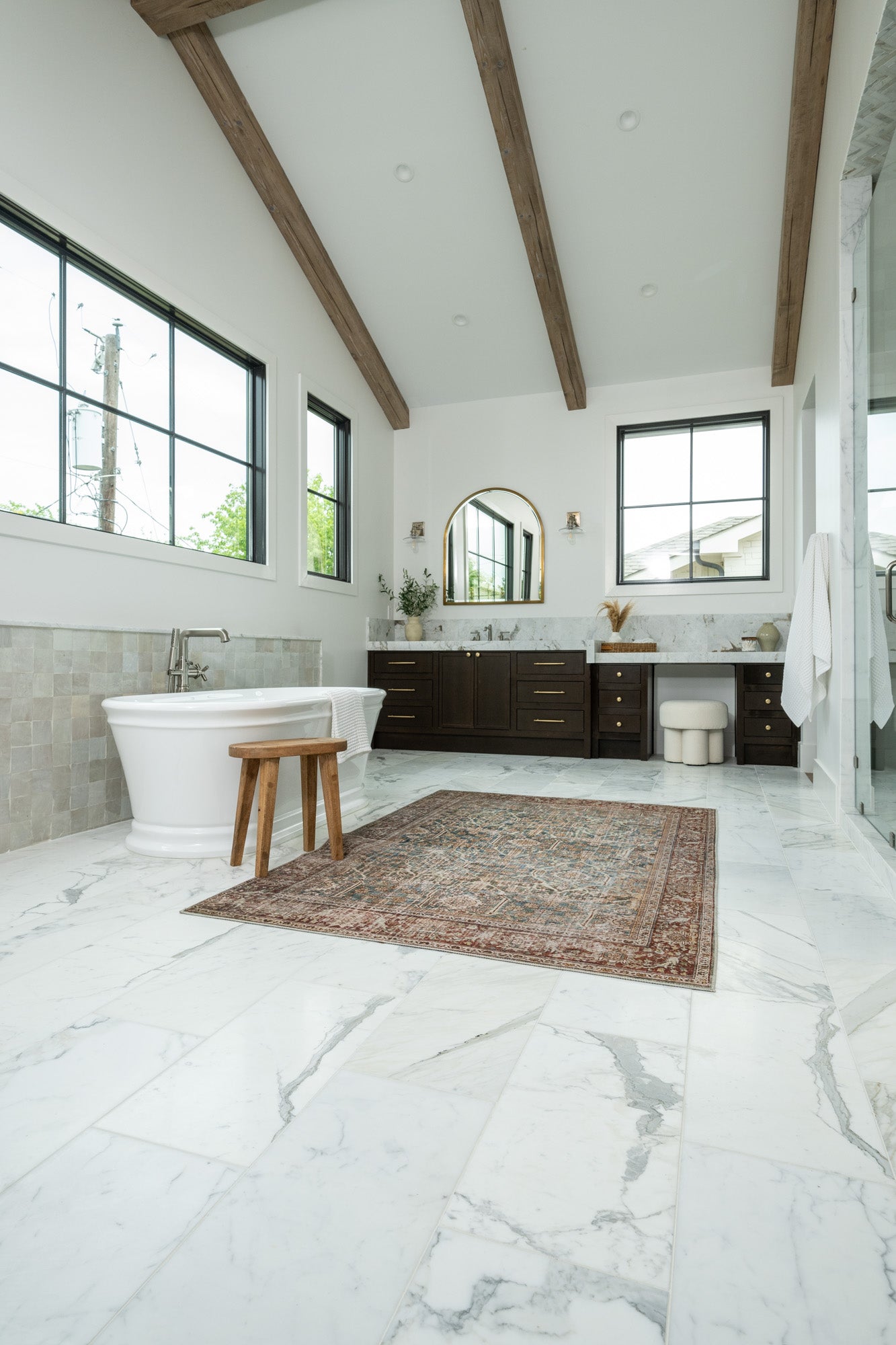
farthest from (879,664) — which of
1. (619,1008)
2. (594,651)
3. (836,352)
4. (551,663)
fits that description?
(551,663)

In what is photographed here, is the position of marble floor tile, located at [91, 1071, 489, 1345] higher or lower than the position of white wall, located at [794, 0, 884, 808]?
lower

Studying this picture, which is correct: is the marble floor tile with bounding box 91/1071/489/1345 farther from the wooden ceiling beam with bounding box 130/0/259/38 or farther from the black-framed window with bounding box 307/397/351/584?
the wooden ceiling beam with bounding box 130/0/259/38

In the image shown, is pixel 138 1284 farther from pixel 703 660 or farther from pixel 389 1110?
pixel 703 660

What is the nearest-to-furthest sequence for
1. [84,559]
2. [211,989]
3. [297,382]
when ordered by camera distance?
1. [211,989]
2. [84,559]
3. [297,382]

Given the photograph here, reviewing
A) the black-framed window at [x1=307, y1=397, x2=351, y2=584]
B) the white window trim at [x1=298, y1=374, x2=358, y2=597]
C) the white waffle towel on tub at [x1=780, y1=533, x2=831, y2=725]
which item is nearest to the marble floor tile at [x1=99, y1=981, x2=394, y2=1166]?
the white waffle towel on tub at [x1=780, y1=533, x2=831, y2=725]

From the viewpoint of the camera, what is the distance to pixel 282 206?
487 cm

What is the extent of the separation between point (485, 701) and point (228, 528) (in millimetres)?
2295

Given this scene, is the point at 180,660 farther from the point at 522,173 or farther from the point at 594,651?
the point at 522,173

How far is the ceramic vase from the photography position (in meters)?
5.59

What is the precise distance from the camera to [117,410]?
3672 mm

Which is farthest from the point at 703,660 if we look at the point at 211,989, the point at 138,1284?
the point at 138,1284

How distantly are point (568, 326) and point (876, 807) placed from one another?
4055 mm

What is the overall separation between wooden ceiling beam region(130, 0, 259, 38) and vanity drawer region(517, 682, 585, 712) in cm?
417

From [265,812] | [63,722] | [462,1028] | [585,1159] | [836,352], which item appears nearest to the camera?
[585,1159]
